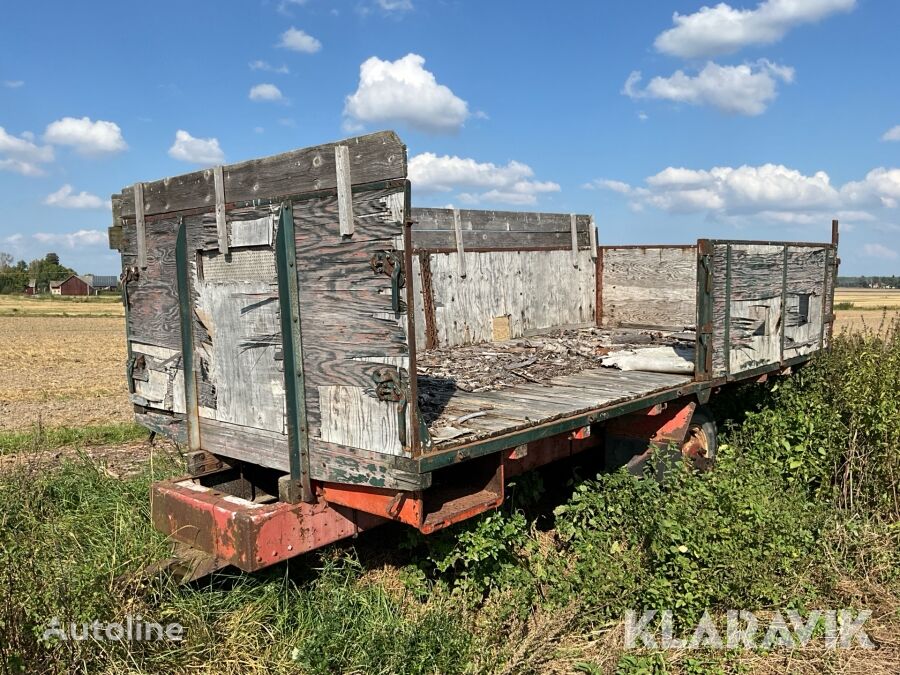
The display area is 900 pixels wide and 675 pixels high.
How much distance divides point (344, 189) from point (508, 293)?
14.5 ft

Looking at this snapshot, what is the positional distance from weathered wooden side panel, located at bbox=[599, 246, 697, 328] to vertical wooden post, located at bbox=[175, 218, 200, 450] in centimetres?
549

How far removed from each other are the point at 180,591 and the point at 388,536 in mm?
1686

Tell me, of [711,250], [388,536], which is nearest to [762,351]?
[711,250]

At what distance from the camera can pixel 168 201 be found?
13.1ft

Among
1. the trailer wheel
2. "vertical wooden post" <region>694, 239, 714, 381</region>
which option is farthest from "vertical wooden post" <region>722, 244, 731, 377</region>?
the trailer wheel

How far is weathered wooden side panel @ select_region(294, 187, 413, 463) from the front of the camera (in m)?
2.99

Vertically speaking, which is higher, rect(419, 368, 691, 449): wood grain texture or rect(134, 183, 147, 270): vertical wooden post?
rect(134, 183, 147, 270): vertical wooden post

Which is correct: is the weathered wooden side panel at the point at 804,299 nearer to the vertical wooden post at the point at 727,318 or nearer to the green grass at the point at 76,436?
the vertical wooden post at the point at 727,318

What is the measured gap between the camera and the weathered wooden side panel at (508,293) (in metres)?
6.68

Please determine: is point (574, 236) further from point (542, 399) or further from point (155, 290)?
point (155, 290)

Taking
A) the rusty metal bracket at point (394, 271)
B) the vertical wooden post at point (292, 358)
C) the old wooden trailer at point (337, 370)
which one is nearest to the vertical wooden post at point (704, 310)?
the old wooden trailer at point (337, 370)

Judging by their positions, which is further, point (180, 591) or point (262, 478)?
point (262, 478)

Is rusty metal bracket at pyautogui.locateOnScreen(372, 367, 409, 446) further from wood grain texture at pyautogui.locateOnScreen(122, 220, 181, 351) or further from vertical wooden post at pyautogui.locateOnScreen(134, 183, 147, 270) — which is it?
vertical wooden post at pyautogui.locateOnScreen(134, 183, 147, 270)

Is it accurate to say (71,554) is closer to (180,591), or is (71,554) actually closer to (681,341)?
(180,591)
